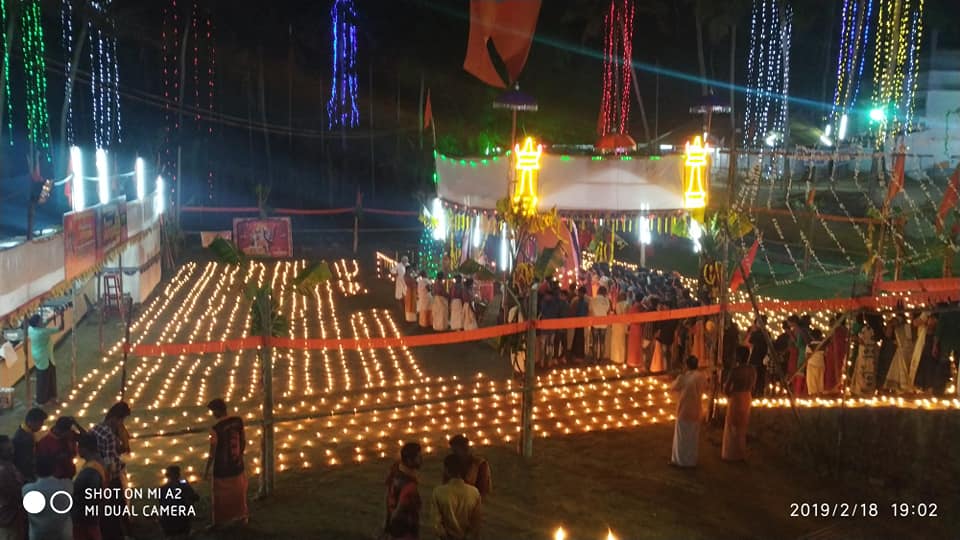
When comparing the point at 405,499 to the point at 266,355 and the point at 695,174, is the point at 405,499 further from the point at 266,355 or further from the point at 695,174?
the point at 695,174

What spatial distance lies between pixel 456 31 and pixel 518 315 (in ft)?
55.3

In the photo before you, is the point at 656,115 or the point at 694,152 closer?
the point at 694,152

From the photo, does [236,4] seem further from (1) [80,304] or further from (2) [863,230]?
(2) [863,230]

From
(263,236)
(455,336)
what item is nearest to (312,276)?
(455,336)

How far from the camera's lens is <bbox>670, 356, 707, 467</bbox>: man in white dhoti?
29.1ft

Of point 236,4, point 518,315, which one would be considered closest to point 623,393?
point 518,315

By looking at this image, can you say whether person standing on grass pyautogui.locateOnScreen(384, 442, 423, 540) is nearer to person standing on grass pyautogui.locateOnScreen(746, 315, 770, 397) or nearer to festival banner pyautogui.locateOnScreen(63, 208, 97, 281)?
person standing on grass pyautogui.locateOnScreen(746, 315, 770, 397)

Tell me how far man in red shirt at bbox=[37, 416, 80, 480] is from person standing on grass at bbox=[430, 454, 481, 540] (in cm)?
276

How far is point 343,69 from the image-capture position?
33906 mm

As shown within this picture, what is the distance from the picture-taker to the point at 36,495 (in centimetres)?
610

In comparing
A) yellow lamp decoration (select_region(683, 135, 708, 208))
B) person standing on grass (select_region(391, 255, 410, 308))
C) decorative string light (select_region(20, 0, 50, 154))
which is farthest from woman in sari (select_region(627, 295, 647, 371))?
decorative string light (select_region(20, 0, 50, 154))

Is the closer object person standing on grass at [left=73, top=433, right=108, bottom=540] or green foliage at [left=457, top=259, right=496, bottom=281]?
person standing on grass at [left=73, top=433, right=108, bottom=540]
